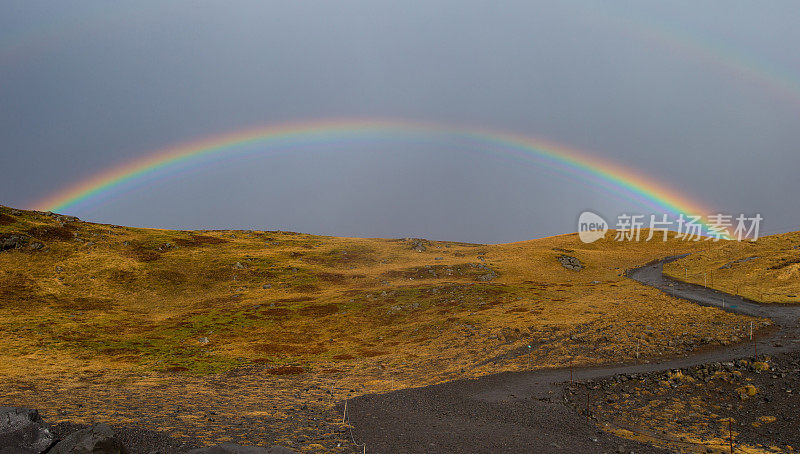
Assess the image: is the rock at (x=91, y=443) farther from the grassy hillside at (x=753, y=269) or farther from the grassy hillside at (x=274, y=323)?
the grassy hillside at (x=753, y=269)

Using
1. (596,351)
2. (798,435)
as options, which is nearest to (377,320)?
(596,351)

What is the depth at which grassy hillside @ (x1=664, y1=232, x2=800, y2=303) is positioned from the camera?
65.4m

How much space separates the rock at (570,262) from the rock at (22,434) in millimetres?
111432

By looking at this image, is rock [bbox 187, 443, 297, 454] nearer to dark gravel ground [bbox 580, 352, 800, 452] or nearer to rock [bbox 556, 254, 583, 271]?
dark gravel ground [bbox 580, 352, 800, 452]

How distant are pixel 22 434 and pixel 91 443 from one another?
417 centimetres

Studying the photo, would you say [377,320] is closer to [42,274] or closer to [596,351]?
[596,351]

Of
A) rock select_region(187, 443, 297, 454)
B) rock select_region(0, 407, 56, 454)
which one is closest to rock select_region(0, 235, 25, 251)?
rock select_region(0, 407, 56, 454)

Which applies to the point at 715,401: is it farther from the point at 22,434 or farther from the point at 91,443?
the point at 22,434

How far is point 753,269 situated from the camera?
78188 mm

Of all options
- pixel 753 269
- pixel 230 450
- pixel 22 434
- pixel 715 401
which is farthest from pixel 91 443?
pixel 753 269

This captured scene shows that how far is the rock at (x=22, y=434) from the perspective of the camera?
55.1 ft

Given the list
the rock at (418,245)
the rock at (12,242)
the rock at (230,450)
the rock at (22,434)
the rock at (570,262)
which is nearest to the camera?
the rock at (230,450)

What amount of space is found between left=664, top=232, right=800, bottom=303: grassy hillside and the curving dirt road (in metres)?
25.6

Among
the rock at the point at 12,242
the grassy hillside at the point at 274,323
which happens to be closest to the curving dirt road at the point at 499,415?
the grassy hillside at the point at 274,323
